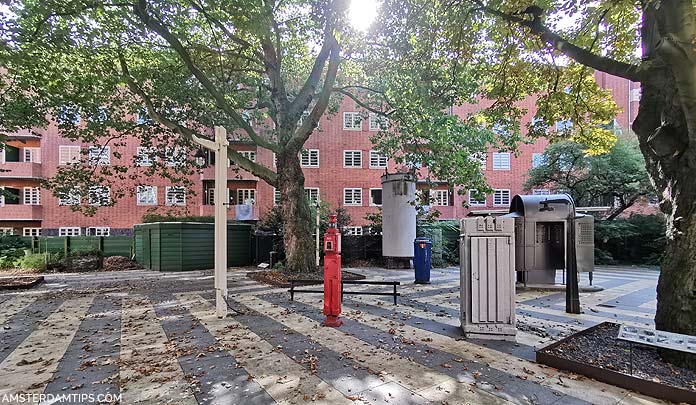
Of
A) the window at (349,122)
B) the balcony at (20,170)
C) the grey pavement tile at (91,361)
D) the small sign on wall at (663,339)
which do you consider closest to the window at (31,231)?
the balcony at (20,170)

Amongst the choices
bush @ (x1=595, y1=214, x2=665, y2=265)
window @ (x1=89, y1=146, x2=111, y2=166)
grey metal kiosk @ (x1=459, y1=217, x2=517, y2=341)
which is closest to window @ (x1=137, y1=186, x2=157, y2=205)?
window @ (x1=89, y1=146, x2=111, y2=166)

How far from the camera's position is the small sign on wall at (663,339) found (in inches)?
150

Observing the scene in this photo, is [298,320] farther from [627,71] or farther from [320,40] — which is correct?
[320,40]

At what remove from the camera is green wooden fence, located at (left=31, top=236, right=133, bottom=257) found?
18.1 metres

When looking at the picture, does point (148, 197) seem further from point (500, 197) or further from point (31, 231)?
point (500, 197)

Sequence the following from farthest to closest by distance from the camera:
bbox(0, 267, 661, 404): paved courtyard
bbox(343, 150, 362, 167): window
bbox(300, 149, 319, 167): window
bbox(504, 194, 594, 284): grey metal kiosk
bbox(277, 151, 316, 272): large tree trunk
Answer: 1. bbox(343, 150, 362, 167): window
2. bbox(300, 149, 319, 167): window
3. bbox(277, 151, 316, 272): large tree trunk
4. bbox(504, 194, 594, 284): grey metal kiosk
5. bbox(0, 267, 661, 404): paved courtyard

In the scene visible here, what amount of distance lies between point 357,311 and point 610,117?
6978mm

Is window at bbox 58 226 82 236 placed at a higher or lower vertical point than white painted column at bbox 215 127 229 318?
lower

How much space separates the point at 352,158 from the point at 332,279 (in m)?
24.4

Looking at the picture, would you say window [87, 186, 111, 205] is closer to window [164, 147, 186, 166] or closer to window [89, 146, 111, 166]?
window [89, 146, 111, 166]

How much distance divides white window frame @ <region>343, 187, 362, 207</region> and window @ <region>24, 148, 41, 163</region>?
23916 millimetres

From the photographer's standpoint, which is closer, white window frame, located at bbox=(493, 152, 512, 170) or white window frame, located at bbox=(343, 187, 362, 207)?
white window frame, located at bbox=(343, 187, 362, 207)

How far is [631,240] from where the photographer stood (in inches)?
762

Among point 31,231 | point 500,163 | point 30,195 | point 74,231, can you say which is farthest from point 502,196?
point 30,195
